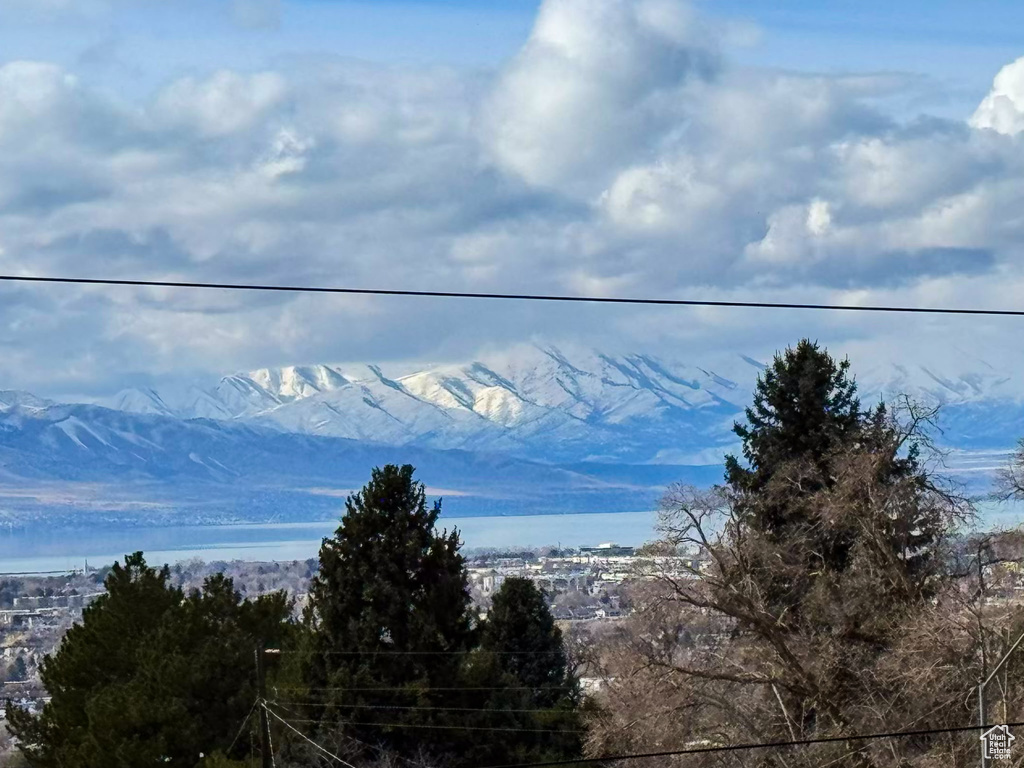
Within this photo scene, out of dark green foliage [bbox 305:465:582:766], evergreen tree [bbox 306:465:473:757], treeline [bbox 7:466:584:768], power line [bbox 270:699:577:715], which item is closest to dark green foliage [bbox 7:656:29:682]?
treeline [bbox 7:466:584:768]

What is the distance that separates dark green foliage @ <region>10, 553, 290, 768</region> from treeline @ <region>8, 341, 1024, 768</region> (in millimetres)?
80

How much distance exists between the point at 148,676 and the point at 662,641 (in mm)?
17156

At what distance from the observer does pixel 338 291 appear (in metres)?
21.7

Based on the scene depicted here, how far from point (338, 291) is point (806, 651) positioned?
20.8 m

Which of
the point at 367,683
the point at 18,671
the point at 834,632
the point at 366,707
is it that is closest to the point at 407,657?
the point at 367,683

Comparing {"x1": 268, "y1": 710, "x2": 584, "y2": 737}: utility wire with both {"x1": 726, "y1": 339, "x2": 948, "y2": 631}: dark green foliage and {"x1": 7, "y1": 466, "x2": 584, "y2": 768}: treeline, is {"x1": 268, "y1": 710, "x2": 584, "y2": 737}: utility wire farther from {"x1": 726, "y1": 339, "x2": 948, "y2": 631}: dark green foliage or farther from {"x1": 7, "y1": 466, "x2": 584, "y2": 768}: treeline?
{"x1": 726, "y1": 339, "x2": 948, "y2": 631}: dark green foliage

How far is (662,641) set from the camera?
3803 cm

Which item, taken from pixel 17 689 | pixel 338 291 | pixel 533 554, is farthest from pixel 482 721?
pixel 533 554

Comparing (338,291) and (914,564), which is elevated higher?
(338,291)

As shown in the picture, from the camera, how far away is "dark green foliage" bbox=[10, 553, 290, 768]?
151 ft

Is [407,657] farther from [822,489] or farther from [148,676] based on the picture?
[822,489]

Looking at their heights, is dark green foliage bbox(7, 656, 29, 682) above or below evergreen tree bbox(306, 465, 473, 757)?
below

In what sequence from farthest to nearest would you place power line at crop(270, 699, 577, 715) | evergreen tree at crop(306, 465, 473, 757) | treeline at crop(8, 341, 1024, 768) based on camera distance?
evergreen tree at crop(306, 465, 473, 757), power line at crop(270, 699, 577, 715), treeline at crop(8, 341, 1024, 768)

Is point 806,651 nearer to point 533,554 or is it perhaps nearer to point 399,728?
point 399,728
